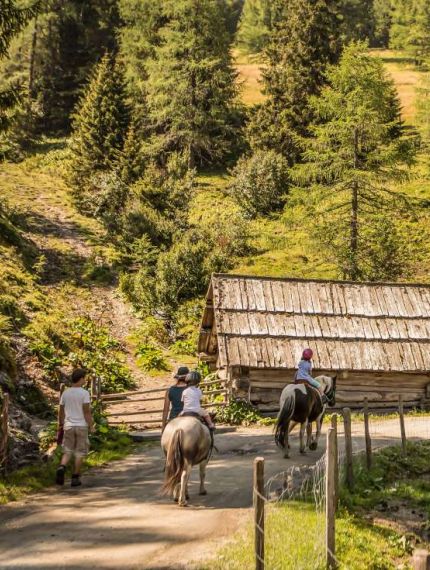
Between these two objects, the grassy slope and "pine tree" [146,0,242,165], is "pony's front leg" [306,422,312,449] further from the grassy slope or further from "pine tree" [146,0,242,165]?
"pine tree" [146,0,242,165]

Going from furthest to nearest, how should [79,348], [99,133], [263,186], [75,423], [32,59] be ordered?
[32,59] → [99,133] → [263,186] → [79,348] → [75,423]

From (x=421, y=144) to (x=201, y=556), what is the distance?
1810 inches

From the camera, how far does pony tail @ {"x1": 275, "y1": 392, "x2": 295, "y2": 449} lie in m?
14.8

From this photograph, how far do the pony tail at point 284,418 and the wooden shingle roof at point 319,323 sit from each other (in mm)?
6108

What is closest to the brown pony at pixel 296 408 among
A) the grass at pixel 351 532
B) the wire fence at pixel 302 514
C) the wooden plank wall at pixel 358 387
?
the wire fence at pixel 302 514

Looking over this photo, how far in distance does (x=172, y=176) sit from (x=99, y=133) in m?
6.28

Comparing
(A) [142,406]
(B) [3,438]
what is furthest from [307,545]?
(A) [142,406]

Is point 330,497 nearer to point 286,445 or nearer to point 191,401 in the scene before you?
point 191,401

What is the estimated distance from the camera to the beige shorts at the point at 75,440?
40.8 ft

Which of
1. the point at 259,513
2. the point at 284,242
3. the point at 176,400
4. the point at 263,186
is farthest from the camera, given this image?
the point at 263,186

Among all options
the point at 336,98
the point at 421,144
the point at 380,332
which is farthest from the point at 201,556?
the point at 421,144

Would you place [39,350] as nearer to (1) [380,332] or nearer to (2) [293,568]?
(1) [380,332]

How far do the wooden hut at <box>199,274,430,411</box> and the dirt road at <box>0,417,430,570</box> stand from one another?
7.34 meters

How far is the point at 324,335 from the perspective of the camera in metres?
22.8
